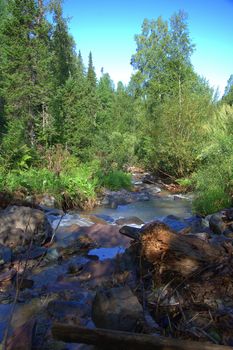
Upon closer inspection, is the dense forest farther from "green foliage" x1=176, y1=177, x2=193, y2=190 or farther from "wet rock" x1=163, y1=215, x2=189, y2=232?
"wet rock" x1=163, y1=215, x2=189, y2=232

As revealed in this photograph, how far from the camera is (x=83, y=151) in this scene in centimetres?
1742

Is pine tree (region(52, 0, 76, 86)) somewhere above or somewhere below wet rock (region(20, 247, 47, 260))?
above

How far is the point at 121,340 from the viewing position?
8.50 feet

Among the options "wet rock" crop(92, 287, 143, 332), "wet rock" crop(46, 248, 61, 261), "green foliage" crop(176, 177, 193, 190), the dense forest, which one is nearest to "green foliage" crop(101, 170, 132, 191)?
the dense forest

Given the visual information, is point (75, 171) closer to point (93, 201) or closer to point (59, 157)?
point (59, 157)

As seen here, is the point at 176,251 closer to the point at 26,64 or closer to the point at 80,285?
the point at 80,285

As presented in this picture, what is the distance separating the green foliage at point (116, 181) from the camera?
54.7 ft

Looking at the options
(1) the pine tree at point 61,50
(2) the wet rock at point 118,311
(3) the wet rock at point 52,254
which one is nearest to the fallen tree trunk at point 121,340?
(2) the wet rock at point 118,311

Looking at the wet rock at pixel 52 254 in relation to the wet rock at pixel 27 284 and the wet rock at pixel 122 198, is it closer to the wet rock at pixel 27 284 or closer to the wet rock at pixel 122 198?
the wet rock at pixel 27 284

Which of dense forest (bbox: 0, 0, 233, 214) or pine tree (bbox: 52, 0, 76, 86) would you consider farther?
pine tree (bbox: 52, 0, 76, 86)

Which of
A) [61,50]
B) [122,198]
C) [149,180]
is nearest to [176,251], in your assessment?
[122,198]

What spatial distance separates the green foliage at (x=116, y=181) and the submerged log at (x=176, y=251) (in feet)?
38.8

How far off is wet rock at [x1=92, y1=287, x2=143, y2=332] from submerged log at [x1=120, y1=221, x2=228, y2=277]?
37.2 inches

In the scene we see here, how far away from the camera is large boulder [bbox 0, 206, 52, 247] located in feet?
21.9
